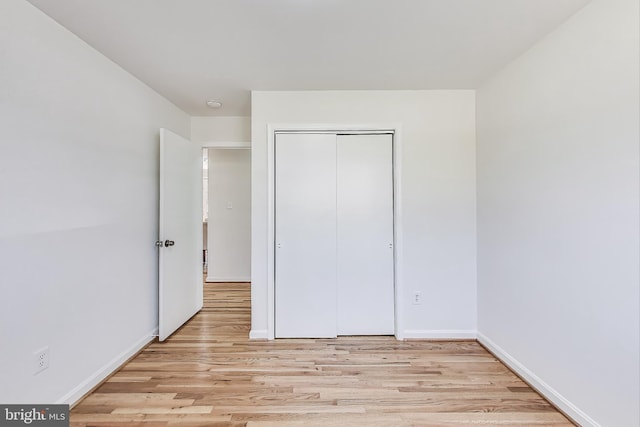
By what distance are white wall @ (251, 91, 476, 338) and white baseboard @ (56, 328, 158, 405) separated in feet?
3.16

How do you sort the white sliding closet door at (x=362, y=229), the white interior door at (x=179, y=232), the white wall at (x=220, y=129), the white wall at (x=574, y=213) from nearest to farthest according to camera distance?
the white wall at (x=574, y=213)
the white interior door at (x=179, y=232)
the white sliding closet door at (x=362, y=229)
the white wall at (x=220, y=129)

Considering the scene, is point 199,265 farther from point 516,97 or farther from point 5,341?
point 516,97

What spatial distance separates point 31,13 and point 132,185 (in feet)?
4.00

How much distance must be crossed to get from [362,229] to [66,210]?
A: 7.35 ft

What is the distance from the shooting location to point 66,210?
1.80 meters

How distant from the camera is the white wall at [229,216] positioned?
501cm

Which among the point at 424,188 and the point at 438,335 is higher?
the point at 424,188

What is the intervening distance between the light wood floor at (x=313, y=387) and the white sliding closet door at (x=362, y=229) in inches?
8.6

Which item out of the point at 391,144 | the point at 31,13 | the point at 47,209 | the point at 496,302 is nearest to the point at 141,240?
the point at 47,209

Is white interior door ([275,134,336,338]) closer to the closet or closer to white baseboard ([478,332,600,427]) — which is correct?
the closet

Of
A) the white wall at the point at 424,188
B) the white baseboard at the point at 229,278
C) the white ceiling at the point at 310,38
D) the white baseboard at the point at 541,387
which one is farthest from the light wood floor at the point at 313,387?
the white ceiling at the point at 310,38

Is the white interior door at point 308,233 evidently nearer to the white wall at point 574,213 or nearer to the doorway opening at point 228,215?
the white wall at point 574,213
